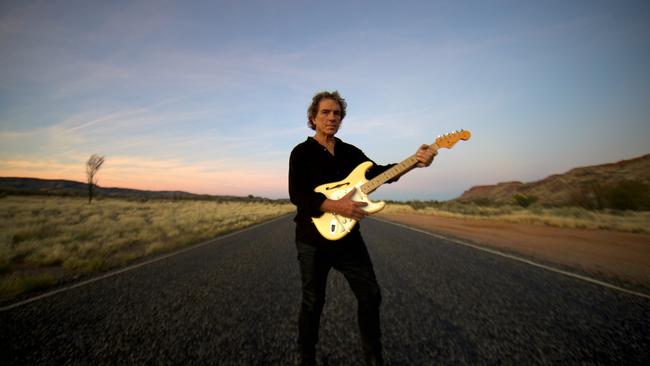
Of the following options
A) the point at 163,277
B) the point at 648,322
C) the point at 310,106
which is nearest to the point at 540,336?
the point at 648,322

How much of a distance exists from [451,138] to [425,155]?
0.35 meters

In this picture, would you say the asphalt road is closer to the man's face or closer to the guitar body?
the guitar body

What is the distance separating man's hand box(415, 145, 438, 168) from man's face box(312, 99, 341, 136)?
2.52ft

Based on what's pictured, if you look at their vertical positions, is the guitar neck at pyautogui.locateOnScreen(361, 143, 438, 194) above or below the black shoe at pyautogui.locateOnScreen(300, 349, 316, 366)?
above

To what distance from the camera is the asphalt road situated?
2373 mm

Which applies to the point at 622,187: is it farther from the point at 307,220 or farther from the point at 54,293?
the point at 54,293

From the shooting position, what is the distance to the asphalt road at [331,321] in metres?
2.37

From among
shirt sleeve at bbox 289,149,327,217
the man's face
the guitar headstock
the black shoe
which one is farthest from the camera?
the guitar headstock

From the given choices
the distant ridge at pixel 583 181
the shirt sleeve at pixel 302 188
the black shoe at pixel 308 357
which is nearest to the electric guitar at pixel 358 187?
the shirt sleeve at pixel 302 188

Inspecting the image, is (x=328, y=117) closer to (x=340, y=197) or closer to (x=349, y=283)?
(x=340, y=197)

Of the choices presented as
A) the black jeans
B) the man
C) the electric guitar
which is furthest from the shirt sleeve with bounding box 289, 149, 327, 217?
the black jeans

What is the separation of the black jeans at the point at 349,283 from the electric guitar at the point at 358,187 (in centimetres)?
11

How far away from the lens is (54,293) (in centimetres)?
444

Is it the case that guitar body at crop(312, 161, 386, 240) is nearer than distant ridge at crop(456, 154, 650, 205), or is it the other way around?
guitar body at crop(312, 161, 386, 240)
